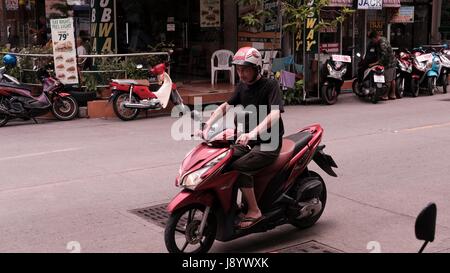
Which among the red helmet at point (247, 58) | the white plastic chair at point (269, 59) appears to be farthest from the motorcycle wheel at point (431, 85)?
the red helmet at point (247, 58)

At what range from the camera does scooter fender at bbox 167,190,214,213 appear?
4695mm

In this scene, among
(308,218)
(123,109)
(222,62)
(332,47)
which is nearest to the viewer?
(308,218)

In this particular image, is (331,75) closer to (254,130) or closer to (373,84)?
(373,84)

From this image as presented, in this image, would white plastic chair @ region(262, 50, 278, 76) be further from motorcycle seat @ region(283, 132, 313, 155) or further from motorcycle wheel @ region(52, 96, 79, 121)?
motorcycle seat @ region(283, 132, 313, 155)

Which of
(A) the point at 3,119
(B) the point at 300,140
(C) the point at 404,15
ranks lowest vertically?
(A) the point at 3,119

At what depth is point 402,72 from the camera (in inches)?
619

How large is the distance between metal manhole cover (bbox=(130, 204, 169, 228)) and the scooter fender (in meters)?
1.11

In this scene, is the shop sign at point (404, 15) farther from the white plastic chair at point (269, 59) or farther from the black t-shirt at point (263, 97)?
the black t-shirt at point (263, 97)

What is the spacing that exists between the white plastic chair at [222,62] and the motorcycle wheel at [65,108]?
4539 mm

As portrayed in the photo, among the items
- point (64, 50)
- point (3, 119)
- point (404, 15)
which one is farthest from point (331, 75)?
point (3, 119)

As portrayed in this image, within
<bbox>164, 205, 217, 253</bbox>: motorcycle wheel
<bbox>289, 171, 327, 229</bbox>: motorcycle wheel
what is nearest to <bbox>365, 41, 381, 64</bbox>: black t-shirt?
<bbox>289, 171, 327, 229</bbox>: motorcycle wheel

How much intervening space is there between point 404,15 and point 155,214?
14.6 meters

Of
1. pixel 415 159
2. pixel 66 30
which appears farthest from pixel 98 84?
pixel 415 159

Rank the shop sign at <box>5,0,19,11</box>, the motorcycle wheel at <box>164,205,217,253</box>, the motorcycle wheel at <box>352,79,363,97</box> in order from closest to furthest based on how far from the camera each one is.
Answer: the motorcycle wheel at <box>164,205,217,253</box>, the motorcycle wheel at <box>352,79,363,97</box>, the shop sign at <box>5,0,19,11</box>
